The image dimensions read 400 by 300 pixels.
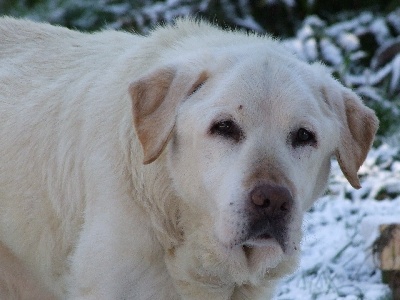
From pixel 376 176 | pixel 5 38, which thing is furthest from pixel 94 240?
pixel 376 176

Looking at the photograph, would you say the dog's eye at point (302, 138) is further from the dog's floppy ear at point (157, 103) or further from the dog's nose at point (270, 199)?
the dog's floppy ear at point (157, 103)

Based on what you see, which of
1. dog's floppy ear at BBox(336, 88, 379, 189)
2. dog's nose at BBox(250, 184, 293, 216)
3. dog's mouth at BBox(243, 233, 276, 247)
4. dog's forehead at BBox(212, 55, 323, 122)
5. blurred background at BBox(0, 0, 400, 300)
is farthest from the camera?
blurred background at BBox(0, 0, 400, 300)

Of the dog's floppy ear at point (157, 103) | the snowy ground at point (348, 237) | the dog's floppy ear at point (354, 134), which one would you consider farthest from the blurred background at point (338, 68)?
the dog's floppy ear at point (157, 103)

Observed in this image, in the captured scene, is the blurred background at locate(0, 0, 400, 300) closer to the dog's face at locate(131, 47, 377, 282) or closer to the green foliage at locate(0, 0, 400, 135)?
the green foliage at locate(0, 0, 400, 135)

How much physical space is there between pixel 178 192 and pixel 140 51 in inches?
28.6

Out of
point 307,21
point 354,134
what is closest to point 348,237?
point 354,134

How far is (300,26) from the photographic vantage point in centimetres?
996

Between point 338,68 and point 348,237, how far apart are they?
9.08 ft

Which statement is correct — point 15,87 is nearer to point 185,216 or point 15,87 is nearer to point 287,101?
point 185,216

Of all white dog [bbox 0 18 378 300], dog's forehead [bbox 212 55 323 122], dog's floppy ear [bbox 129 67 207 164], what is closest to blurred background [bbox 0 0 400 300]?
white dog [bbox 0 18 378 300]

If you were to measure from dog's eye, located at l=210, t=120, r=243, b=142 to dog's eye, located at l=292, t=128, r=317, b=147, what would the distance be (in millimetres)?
236

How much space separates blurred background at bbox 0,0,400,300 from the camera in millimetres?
5973

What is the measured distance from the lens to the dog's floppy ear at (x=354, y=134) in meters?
4.27

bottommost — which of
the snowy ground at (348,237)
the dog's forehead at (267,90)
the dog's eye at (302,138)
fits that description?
the snowy ground at (348,237)
